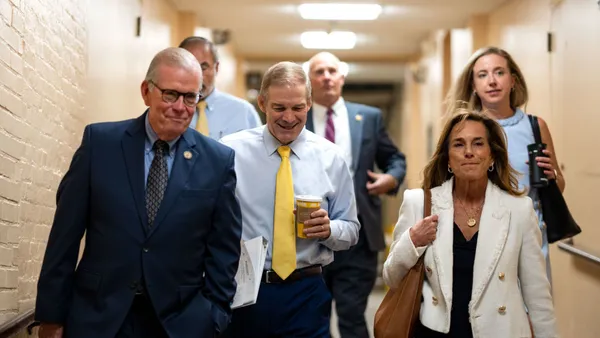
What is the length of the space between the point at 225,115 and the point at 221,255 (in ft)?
5.42

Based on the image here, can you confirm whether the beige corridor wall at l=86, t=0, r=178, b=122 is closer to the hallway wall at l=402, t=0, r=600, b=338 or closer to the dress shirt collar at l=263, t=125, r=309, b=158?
the dress shirt collar at l=263, t=125, r=309, b=158

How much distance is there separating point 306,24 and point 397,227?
6418mm

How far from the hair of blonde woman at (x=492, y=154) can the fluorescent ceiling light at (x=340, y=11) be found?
4.70 m

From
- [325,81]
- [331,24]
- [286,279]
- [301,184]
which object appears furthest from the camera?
[331,24]

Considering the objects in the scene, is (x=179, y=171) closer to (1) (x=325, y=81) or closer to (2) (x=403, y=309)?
(2) (x=403, y=309)

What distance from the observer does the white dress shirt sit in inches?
184

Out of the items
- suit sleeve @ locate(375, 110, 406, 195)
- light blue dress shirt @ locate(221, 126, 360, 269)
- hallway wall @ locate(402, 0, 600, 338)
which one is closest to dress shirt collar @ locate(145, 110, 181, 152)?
light blue dress shirt @ locate(221, 126, 360, 269)

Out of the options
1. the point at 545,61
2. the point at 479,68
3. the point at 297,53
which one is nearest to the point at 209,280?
the point at 479,68

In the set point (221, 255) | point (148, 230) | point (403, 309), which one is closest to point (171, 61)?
point (148, 230)

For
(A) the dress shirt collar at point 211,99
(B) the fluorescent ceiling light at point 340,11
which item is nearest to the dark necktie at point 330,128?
(A) the dress shirt collar at point 211,99

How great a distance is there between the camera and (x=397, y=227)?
10.1 feet

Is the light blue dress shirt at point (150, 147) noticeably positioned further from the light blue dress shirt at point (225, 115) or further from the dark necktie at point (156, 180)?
the light blue dress shirt at point (225, 115)

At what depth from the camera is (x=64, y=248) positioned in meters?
2.49

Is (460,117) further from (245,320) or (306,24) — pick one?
(306,24)
